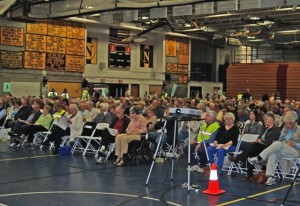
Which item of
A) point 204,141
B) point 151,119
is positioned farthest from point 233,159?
point 151,119

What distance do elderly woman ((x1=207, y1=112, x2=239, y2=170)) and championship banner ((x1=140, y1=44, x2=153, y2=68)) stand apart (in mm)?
22861

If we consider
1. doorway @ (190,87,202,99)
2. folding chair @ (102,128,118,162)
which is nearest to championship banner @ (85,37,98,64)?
doorway @ (190,87,202,99)

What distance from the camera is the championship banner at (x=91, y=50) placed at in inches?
1097

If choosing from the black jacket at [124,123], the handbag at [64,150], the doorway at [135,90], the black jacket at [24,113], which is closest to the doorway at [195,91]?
the doorway at [135,90]

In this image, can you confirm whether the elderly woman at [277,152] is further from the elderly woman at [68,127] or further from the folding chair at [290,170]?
the elderly woman at [68,127]

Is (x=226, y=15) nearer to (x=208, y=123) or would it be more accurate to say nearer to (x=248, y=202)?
(x=208, y=123)

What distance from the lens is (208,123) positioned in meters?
8.90

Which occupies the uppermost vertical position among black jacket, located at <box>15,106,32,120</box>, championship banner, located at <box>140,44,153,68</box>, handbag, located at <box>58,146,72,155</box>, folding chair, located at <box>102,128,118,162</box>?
championship banner, located at <box>140,44,153,68</box>

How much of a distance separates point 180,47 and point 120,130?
78.7 feet

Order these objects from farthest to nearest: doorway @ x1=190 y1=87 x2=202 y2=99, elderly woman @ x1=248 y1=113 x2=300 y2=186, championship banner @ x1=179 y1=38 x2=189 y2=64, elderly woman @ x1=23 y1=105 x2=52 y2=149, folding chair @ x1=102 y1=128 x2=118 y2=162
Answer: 1. doorway @ x1=190 y1=87 x2=202 y2=99
2. championship banner @ x1=179 y1=38 x2=189 y2=64
3. elderly woman @ x1=23 y1=105 x2=52 y2=149
4. folding chair @ x1=102 y1=128 x2=118 y2=162
5. elderly woman @ x1=248 y1=113 x2=300 y2=186

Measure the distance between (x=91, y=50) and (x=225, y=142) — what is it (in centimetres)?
2073

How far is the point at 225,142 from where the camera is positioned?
8391 millimetres

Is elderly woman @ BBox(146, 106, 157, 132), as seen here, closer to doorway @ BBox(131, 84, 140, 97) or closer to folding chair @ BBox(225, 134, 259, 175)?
folding chair @ BBox(225, 134, 259, 175)

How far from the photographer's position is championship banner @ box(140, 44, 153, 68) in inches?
1227
